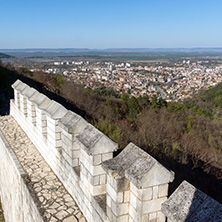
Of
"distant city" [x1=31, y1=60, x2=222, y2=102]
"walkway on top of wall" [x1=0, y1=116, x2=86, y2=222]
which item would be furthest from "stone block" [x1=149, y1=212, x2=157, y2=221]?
"distant city" [x1=31, y1=60, x2=222, y2=102]

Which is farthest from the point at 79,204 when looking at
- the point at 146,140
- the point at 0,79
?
the point at 0,79

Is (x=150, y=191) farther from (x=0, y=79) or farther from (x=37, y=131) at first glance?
(x=0, y=79)

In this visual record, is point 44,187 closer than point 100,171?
No

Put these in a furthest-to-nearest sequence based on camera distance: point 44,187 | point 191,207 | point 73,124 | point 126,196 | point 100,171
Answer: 1. point 44,187
2. point 73,124
3. point 100,171
4. point 126,196
5. point 191,207

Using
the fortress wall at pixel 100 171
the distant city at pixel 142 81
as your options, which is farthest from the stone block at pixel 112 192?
the distant city at pixel 142 81

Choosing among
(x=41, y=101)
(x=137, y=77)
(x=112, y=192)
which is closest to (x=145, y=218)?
(x=112, y=192)

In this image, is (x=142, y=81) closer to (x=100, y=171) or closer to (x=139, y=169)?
(x=100, y=171)

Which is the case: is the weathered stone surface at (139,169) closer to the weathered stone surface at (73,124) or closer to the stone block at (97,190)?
the stone block at (97,190)
